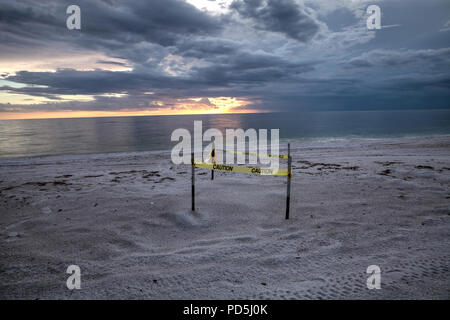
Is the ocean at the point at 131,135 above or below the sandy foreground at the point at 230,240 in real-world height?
above

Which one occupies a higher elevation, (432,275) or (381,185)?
(381,185)

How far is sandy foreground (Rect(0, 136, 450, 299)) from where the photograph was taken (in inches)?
150

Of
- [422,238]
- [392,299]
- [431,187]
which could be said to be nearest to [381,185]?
[431,187]

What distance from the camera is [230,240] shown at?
554 cm

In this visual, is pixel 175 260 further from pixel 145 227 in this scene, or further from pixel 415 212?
pixel 415 212

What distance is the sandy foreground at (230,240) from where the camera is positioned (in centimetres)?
381

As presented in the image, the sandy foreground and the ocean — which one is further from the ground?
the ocean

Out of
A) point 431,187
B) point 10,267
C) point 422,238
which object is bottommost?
point 10,267

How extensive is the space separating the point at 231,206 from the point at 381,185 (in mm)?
6216

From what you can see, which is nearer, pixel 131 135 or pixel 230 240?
pixel 230 240

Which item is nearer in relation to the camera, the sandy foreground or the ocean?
A: the sandy foreground

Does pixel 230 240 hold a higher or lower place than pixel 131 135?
lower

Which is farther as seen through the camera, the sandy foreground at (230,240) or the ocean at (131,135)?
the ocean at (131,135)

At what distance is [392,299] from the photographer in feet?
10.9
